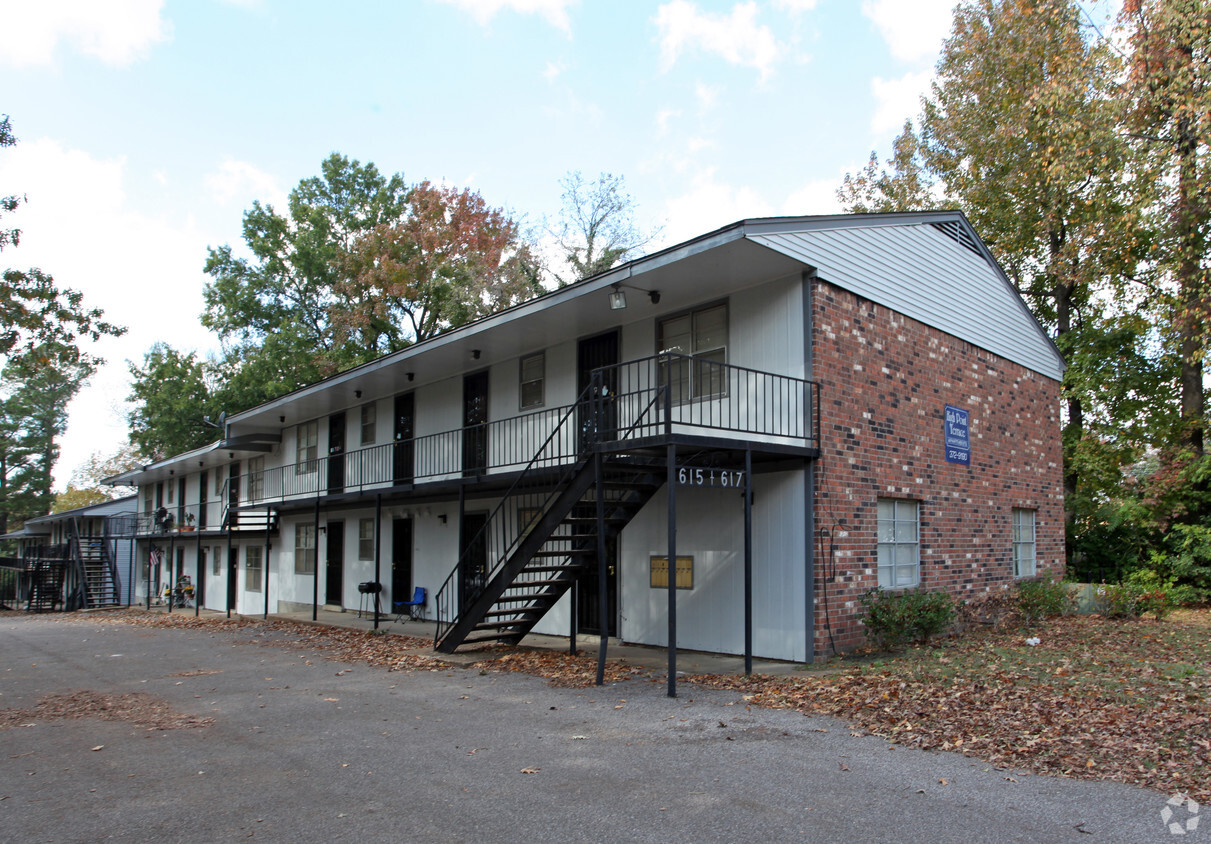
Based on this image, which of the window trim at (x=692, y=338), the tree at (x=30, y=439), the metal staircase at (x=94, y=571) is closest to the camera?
the window trim at (x=692, y=338)

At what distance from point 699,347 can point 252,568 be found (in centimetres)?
1931

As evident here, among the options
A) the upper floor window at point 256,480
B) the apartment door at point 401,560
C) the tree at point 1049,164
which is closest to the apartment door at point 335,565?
the apartment door at point 401,560

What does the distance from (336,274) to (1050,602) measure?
29.5m

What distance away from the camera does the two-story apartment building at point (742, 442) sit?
35.8 ft

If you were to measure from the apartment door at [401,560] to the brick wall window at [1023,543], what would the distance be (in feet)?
39.4

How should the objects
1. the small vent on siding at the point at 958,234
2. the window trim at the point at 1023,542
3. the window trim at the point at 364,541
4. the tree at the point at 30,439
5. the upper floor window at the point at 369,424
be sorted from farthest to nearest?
the tree at the point at 30,439 → the upper floor window at the point at 369,424 → the window trim at the point at 364,541 → the window trim at the point at 1023,542 → the small vent on siding at the point at 958,234

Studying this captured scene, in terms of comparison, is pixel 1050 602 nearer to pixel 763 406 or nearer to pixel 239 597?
pixel 763 406

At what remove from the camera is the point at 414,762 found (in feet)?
21.8

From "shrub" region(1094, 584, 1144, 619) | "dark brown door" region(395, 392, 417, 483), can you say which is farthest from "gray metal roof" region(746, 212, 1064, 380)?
"dark brown door" region(395, 392, 417, 483)

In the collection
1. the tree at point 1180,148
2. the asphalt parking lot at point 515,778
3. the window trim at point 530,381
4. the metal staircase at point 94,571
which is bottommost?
the metal staircase at point 94,571

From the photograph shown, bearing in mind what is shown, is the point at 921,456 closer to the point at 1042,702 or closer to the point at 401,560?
the point at 1042,702

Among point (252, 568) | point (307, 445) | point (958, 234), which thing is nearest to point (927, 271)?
point (958, 234)

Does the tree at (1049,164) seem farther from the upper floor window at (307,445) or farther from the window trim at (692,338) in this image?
the upper floor window at (307,445)

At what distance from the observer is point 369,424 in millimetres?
20422
